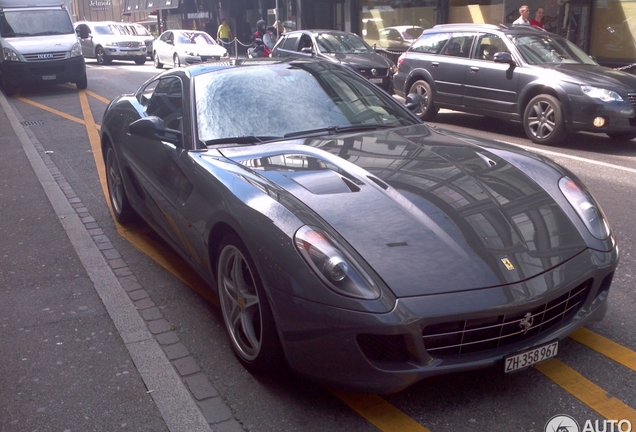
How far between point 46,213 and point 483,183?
15.6ft

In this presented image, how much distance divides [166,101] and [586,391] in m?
3.40

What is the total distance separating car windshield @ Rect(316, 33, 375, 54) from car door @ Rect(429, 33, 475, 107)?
4342mm

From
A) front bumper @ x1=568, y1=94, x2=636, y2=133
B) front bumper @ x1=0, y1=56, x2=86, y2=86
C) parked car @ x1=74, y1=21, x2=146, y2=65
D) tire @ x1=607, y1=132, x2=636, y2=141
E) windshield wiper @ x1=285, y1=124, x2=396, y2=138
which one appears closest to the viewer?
windshield wiper @ x1=285, y1=124, x2=396, y2=138

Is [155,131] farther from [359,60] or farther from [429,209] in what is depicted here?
[359,60]

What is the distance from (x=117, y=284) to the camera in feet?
16.0

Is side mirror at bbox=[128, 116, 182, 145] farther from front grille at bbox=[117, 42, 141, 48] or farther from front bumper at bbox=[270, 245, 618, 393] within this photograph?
front grille at bbox=[117, 42, 141, 48]

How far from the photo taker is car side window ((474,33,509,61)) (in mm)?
10922

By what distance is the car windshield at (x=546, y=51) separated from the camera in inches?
413

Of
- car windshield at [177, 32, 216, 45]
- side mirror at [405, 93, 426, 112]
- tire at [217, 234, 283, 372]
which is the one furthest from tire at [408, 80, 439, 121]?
car windshield at [177, 32, 216, 45]

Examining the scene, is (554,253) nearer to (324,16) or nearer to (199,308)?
(199,308)

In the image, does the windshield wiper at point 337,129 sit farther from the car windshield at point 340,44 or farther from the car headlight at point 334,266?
the car windshield at point 340,44

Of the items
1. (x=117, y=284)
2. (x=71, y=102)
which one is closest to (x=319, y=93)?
(x=117, y=284)

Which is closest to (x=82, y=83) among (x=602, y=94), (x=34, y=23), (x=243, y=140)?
(x=34, y=23)

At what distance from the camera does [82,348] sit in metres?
3.90
